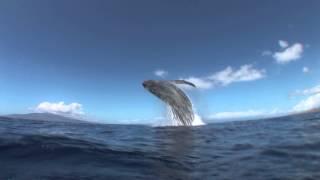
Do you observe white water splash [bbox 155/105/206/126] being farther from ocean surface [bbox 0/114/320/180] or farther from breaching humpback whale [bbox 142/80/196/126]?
ocean surface [bbox 0/114/320/180]

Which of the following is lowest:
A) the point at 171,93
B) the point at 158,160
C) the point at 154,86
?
the point at 158,160

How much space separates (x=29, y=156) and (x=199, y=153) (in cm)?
526

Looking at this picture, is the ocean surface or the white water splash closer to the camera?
the ocean surface

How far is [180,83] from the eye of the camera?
18594 millimetres

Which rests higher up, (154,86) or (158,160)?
(154,86)

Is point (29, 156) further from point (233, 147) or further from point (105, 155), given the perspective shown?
point (233, 147)

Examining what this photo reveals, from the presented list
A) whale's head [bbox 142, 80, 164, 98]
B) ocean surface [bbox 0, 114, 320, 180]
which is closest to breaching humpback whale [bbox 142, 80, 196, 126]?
whale's head [bbox 142, 80, 164, 98]

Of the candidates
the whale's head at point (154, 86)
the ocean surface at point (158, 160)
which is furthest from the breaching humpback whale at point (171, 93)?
the ocean surface at point (158, 160)

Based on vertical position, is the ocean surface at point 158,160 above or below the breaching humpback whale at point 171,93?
below

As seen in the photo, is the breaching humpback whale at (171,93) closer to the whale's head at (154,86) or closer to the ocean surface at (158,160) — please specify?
the whale's head at (154,86)

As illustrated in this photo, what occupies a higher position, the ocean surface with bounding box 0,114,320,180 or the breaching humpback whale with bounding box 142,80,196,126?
the breaching humpback whale with bounding box 142,80,196,126

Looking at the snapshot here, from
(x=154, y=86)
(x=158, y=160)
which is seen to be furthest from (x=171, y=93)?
(x=158, y=160)

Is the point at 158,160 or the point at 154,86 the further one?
the point at 154,86

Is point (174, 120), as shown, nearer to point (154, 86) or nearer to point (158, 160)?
point (154, 86)
